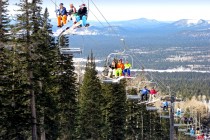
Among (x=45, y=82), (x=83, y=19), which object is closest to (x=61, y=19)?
(x=83, y=19)

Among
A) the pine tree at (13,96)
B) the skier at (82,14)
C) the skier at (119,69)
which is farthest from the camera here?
the skier at (119,69)

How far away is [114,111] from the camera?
68500 mm

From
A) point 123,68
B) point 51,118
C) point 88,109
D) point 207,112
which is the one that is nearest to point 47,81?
point 51,118

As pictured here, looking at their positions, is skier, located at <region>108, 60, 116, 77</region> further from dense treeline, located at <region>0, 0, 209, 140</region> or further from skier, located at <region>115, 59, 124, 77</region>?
dense treeline, located at <region>0, 0, 209, 140</region>

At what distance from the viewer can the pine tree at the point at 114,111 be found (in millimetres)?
68500

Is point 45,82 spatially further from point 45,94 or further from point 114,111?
point 114,111

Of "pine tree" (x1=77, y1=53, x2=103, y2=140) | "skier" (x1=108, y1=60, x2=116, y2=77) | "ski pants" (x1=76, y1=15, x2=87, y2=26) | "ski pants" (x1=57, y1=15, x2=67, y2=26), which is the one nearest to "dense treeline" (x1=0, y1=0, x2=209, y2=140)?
"pine tree" (x1=77, y1=53, x2=103, y2=140)

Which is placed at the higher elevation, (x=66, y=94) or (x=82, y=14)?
(x=82, y=14)

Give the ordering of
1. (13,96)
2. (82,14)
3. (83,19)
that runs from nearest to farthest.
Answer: (83,19) < (82,14) < (13,96)

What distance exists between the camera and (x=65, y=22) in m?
28.7

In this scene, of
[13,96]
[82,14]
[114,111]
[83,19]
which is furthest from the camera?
[114,111]

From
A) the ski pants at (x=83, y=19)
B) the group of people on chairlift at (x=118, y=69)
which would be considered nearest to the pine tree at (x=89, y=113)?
the group of people on chairlift at (x=118, y=69)

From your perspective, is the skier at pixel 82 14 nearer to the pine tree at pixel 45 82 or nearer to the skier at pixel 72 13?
the skier at pixel 72 13

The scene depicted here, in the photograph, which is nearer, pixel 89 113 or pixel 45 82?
pixel 45 82
